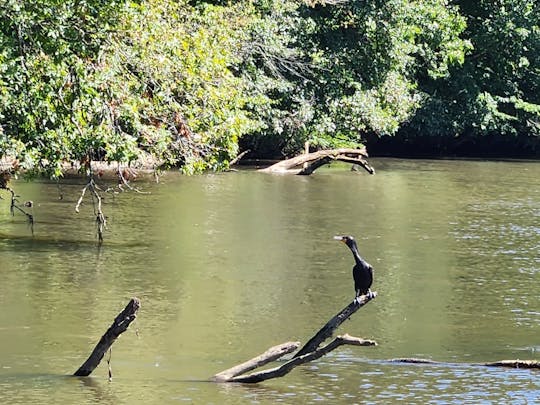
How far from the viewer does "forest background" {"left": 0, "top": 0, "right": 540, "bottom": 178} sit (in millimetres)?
12328

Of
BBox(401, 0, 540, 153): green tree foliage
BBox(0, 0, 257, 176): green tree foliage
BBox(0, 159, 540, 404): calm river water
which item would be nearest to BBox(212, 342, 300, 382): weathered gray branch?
BBox(0, 159, 540, 404): calm river water

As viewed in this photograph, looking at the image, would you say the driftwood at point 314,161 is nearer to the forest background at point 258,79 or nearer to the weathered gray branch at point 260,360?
the forest background at point 258,79

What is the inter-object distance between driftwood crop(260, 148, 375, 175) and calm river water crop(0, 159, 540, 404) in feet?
15.1

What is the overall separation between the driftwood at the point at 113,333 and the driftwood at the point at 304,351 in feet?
3.23

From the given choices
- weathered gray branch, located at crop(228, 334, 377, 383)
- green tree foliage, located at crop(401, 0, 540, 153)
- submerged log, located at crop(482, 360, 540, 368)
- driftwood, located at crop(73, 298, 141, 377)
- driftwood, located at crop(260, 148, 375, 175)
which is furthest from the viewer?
green tree foliage, located at crop(401, 0, 540, 153)

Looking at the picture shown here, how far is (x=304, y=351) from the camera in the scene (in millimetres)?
9062

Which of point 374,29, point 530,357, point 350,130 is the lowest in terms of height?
point 530,357

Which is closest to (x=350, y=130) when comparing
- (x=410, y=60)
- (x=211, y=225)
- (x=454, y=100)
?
(x=410, y=60)

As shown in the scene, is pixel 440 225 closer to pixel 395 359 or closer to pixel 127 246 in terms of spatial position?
pixel 127 246

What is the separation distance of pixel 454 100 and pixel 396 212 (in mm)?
18248

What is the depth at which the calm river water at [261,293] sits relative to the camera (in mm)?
9469

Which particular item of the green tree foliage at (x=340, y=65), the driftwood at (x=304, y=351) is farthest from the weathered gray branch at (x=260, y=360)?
the green tree foliage at (x=340, y=65)

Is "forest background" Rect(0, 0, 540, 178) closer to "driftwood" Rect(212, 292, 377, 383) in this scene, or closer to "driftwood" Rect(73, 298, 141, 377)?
"driftwood" Rect(73, 298, 141, 377)

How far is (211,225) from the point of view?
19797 mm
